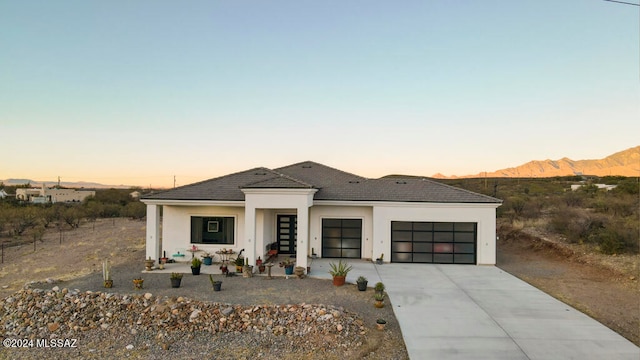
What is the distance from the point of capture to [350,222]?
1802 centimetres

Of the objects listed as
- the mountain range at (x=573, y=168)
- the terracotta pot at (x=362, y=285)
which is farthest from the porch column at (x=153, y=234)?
the mountain range at (x=573, y=168)

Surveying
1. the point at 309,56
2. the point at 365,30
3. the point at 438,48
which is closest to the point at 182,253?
the point at 309,56

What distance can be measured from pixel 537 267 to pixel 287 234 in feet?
40.0

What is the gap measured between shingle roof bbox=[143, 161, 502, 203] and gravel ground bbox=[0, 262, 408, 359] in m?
4.78

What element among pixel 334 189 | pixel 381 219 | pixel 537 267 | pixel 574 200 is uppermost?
A: pixel 334 189

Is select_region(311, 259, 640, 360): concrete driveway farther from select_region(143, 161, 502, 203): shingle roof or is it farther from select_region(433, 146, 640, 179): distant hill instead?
select_region(433, 146, 640, 179): distant hill

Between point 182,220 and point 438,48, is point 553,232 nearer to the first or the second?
point 438,48

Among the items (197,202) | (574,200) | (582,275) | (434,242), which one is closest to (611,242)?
(582,275)

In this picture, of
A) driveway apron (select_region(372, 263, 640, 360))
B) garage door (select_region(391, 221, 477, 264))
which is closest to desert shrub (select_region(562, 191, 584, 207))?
garage door (select_region(391, 221, 477, 264))

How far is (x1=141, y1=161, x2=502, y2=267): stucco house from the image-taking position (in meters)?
16.4

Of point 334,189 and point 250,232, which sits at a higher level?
point 334,189

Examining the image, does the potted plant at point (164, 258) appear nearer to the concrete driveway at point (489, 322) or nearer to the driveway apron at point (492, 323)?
the concrete driveway at point (489, 322)

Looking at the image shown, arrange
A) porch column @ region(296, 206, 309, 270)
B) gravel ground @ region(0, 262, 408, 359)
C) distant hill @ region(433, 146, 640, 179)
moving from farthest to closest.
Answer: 1. distant hill @ region(433, 146, 640, 179)
2. porch column @ region(296, 206, 309, 270)
3. gravel ground @ region(0, 262, 408, 359)

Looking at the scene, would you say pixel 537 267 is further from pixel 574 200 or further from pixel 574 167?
pixel 574 167
